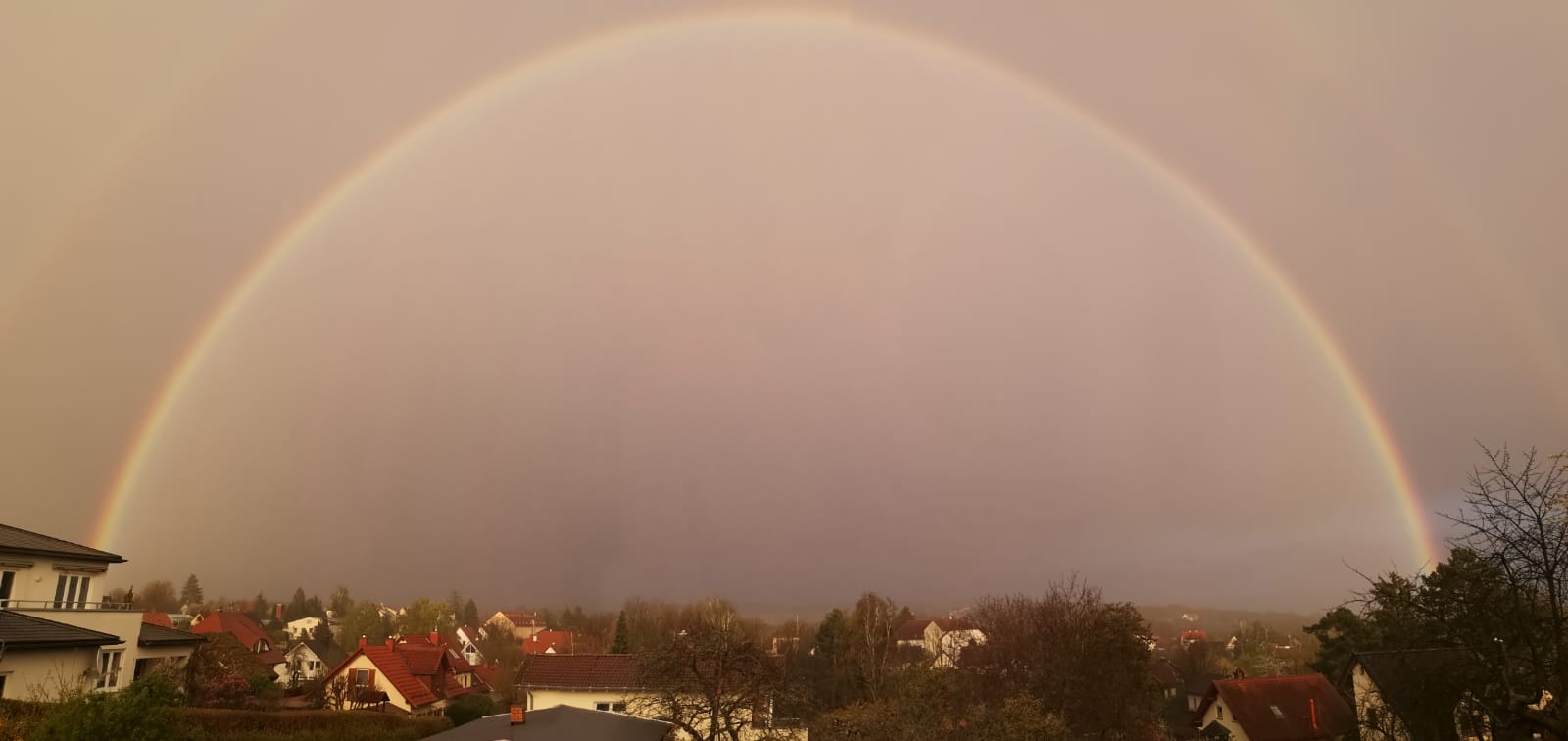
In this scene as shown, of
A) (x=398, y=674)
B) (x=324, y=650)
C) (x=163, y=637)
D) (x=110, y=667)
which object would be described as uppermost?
(x=163, y=637)

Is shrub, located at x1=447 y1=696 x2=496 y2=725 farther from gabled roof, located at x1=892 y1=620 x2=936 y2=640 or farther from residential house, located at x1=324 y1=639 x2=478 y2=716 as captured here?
gabled roof, located at x1=892 y1=620 x2=936 y2=640

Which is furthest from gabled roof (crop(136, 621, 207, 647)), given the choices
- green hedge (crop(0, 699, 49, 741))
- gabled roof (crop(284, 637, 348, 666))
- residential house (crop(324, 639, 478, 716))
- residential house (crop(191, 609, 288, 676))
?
gabled roof (crop(284, 637, 348, 666))

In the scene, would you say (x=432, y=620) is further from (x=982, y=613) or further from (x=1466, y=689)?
(x=1466, y=689)

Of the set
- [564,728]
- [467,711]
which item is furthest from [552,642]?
[564,728]

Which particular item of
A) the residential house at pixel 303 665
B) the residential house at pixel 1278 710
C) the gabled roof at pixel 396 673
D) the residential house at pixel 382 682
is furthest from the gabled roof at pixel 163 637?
the residential house at pixel 1278 710

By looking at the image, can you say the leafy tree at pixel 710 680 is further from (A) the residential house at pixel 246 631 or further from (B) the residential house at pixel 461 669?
(A) the residential house at pixel 246 631

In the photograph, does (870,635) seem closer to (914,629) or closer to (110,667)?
(110,667)

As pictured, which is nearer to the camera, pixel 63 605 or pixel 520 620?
pixel 63 605
